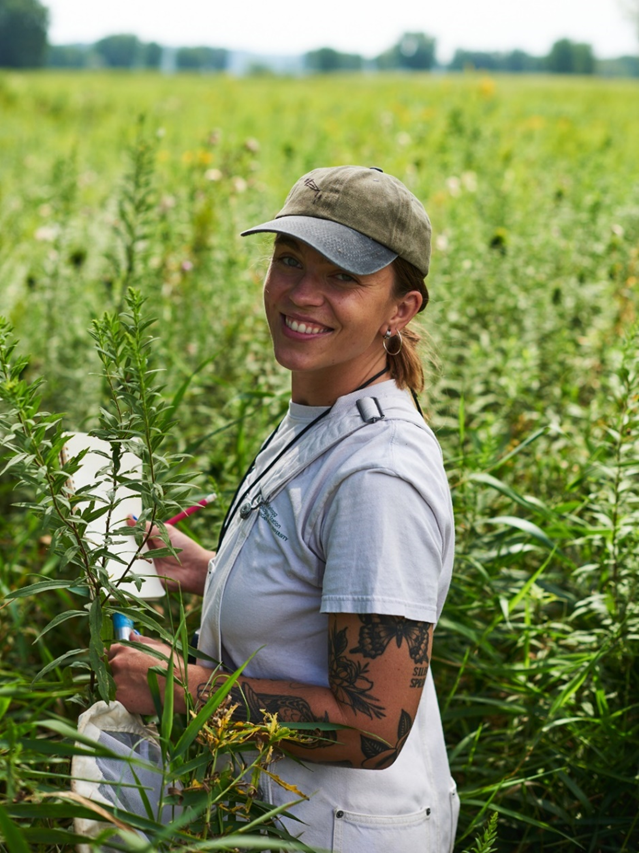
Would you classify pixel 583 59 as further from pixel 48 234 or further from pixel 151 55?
pixel 48 234

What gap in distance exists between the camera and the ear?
5.70 feet

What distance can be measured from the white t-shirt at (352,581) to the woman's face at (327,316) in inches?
2.9

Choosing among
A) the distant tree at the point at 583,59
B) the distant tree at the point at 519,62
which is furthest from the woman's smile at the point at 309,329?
the distant tree at the point at 519,62

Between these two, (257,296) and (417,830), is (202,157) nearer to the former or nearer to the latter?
(257,296)

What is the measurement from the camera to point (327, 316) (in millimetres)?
1649

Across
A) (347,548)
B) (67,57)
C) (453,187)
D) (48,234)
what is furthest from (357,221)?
(67,57)

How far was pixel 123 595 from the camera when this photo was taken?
1.42m

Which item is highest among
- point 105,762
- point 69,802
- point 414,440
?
point 414,440

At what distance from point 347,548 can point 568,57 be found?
106111 mm

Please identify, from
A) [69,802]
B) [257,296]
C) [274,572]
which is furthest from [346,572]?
[257,296]

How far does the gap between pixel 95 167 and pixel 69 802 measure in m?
8.01

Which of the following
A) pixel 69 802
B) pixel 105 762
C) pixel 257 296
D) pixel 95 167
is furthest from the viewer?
pixel 95 167

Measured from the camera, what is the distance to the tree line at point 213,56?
70125 mm

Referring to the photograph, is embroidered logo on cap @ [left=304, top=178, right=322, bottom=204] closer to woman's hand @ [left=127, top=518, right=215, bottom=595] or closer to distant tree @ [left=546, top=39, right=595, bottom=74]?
→ woman's hand @ [left=127, top=518, right=215, bottom=595]
